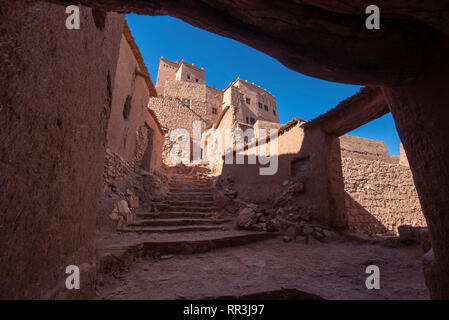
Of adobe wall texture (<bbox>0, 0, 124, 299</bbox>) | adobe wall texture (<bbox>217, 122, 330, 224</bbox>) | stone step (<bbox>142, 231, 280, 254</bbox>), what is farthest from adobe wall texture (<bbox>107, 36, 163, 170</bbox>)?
adobe wall texture (<bbox>217, 122, 330, 224</bbox>)

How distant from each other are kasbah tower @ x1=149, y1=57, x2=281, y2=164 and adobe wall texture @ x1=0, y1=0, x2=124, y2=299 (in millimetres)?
18493

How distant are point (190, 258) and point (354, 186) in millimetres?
8463

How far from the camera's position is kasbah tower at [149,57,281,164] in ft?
79.0

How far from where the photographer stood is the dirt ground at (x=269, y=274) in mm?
2379

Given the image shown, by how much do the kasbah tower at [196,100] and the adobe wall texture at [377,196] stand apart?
14291mm

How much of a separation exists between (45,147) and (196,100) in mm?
27939

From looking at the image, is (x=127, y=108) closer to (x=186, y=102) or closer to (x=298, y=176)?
(x=298, y=176)

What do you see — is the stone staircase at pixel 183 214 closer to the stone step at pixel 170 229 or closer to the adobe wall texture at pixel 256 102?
the stone step at pixel 170 229

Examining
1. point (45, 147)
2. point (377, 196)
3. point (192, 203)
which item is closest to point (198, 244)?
point (45, 147)

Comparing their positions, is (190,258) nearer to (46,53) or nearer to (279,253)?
(279,253)

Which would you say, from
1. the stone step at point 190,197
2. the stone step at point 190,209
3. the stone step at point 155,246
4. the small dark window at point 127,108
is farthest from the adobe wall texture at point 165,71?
the stone step at point 155,246

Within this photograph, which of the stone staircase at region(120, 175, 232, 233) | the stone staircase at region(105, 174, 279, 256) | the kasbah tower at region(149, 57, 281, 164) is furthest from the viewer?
the kasbah tower at region(149, 57, 281, 164)

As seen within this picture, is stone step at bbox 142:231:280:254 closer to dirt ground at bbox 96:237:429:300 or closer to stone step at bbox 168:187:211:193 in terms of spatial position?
dirt ground at bbox 96:237:429:300

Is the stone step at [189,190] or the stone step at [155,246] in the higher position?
the stone step at [189,190]
